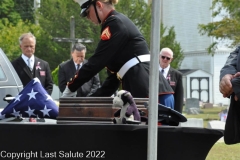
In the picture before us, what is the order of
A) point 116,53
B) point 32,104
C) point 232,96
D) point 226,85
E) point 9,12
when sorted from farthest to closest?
point 9,12 < point 116,53 < point 32,104 < point 232,96 < point 226,85

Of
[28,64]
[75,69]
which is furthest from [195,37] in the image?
[28,64]

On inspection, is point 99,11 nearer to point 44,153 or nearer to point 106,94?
point 106,94

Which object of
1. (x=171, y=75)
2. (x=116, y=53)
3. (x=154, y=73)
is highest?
(x=116, y=53)

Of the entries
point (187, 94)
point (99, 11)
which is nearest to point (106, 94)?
point (99, 11)

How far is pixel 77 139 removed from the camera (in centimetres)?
415

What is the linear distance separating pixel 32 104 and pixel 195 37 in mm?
63151

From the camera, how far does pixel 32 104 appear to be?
15.3ft

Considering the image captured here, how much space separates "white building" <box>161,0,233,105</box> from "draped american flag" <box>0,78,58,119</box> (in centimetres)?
6022

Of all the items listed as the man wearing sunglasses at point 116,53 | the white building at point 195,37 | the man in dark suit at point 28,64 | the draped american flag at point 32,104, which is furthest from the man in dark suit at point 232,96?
the white building at point 195,37

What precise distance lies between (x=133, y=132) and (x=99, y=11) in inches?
61.5

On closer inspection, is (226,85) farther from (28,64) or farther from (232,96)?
(28,64)

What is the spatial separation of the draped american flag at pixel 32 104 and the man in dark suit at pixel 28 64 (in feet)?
14.8

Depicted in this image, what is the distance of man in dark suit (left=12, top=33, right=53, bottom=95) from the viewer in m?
9.23

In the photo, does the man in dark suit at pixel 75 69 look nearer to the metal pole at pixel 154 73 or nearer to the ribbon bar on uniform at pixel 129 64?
the ribbon bar on uniform at pixel 129 64
